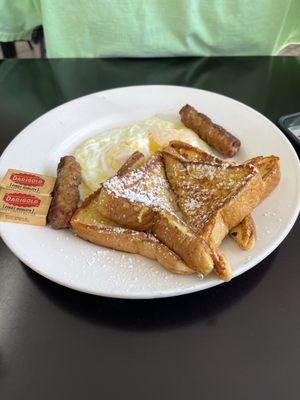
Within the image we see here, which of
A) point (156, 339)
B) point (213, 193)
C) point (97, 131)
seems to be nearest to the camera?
point (156, 339)

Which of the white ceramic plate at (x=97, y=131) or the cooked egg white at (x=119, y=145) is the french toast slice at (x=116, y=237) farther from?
the cooked egg white at (x=119, y=145)

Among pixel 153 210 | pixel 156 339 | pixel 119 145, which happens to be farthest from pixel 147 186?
pixel 156 339

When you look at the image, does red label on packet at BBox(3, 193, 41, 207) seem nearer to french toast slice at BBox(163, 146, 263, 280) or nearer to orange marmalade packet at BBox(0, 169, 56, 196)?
orange marmalade packet at BBox(0, 169, 56, 196)

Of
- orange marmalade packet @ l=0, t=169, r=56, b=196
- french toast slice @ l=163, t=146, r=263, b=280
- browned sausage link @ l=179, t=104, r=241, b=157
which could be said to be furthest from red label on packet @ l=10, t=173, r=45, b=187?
browned sausage link @ l=179, t=104, r=241, b=157

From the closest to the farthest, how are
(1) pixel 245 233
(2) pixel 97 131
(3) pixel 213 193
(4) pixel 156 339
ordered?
(4) pixel 156 339 → (1) pixel 245 233 → (3) pixel 213 193 → (2) pixel 97 131

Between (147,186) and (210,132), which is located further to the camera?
(210,132)

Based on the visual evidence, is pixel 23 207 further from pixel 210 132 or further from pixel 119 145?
pixel 210 132

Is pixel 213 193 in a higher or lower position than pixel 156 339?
higher

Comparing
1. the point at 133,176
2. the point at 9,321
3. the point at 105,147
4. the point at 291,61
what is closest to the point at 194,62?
the point at 291,61
